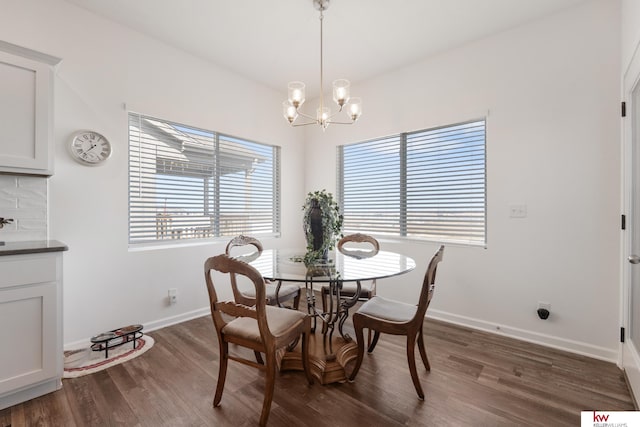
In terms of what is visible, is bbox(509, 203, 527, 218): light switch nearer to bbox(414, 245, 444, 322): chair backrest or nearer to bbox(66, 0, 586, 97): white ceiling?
bbox(414, 245, 444, 322): chair backrest

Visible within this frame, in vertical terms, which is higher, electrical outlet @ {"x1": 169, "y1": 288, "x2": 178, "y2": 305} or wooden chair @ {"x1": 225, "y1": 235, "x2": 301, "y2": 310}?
wooden chair @ {"x1": 225, "y1": 235, "x2": 301, "y2": 310}

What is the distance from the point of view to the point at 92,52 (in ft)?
8.13

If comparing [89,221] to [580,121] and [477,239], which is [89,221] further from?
[580,121]

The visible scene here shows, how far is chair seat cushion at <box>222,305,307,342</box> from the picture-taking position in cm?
163

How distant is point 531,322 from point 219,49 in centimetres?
408

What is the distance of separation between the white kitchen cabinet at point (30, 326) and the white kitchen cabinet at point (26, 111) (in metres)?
0.69

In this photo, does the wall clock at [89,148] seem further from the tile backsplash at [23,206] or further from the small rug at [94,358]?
the small rug at [94,358]

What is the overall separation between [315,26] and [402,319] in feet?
8.67

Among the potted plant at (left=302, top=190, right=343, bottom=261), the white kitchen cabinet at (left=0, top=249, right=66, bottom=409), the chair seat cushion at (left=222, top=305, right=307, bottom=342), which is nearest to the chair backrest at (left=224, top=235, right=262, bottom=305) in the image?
the chair seat cushion at (left=222, top=305, right=307, bottom=342)

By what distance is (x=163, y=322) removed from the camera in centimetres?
288

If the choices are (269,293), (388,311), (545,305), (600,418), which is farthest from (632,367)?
(269,293)

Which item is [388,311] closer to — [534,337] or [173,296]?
[534,337]

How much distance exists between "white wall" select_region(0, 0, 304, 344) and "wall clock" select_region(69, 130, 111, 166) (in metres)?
0.06

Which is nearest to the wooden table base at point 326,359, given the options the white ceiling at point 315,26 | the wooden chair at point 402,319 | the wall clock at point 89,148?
the wooden chair at point 402,319
